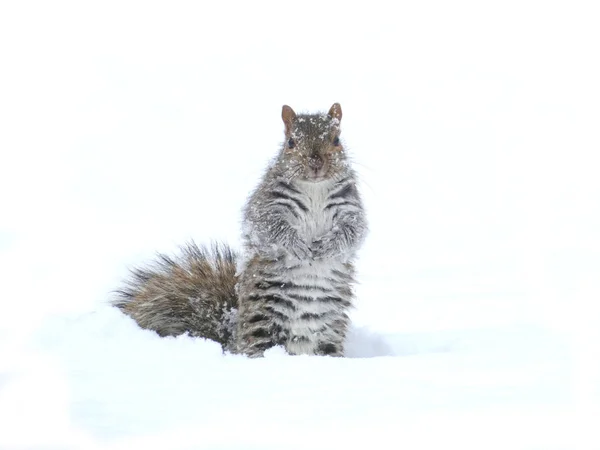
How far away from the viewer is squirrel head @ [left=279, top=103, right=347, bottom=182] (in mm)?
5328

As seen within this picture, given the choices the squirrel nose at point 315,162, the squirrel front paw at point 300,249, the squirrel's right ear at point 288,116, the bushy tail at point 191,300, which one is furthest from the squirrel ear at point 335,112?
the bushy tail at point 191,300

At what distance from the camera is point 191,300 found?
5.88 metres

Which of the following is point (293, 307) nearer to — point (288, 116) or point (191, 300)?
point (191, 300)

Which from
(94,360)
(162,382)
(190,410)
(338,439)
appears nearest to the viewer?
(338,439)

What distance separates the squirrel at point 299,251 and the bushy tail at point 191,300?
0.01 metres

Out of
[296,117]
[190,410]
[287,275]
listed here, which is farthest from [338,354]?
[190,410]

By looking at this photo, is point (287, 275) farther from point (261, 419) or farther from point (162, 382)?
point (261, 419)

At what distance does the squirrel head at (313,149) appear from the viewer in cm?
533

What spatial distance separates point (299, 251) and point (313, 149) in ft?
1.98

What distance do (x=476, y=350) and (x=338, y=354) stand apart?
3.27ft

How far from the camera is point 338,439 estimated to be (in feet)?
10.9

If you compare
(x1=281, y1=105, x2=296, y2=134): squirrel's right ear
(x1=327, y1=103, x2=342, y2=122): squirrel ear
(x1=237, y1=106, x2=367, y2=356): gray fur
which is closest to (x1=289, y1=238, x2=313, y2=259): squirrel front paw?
(x1=237, y1=106, x2=367, y2=356): gray fur

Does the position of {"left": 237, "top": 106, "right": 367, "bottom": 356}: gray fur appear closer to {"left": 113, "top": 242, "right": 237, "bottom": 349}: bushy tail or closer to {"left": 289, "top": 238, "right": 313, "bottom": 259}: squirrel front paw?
{"left": 289, "top": 238, "right": 313, "bottom": 259}: squirrel front paw

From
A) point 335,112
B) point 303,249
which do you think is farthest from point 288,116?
point 303,249
